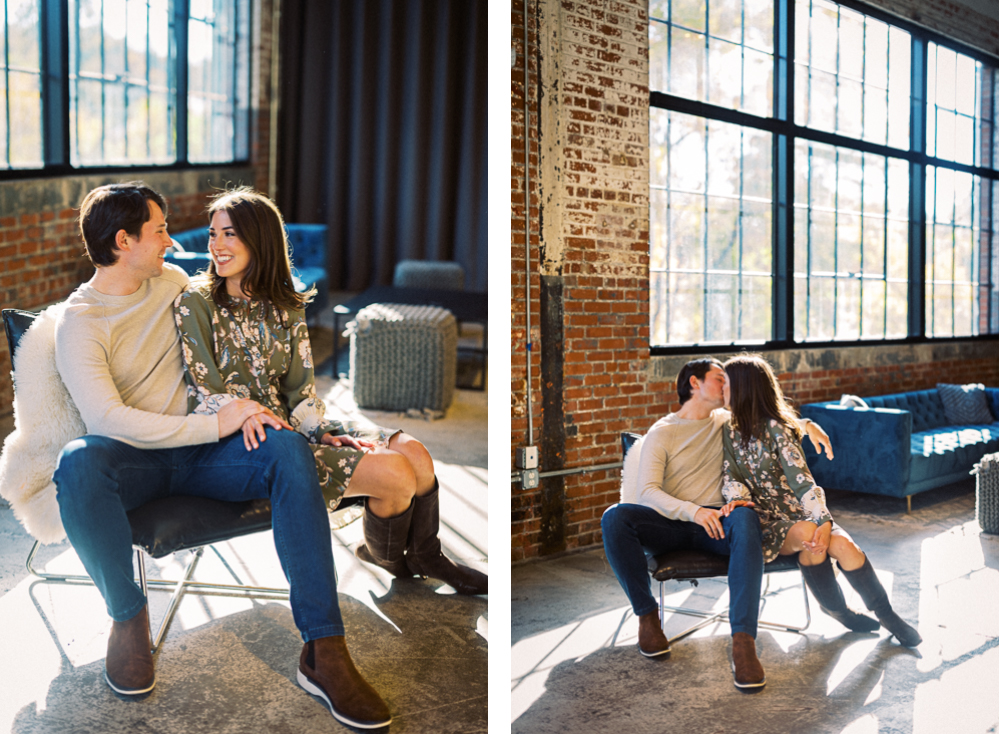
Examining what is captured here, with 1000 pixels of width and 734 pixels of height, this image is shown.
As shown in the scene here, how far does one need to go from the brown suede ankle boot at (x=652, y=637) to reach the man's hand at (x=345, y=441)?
0.89m

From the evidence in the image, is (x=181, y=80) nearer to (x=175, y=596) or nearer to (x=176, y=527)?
(x=176, y=527)

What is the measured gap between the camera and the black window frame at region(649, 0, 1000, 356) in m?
2.05

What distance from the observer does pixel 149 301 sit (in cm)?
163

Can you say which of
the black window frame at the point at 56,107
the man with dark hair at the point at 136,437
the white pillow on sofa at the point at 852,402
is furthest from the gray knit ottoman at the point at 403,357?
the white pillow on sofa at the point at 852,402

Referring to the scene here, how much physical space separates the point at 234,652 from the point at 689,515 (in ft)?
3.75

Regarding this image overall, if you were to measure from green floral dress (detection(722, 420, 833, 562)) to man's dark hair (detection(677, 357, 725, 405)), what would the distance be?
141 millimetres

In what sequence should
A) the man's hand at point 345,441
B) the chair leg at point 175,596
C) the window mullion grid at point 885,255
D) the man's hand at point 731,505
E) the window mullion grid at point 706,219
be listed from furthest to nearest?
the window mullion grid at point 885,255
the window mullion grid at point 706,219
the man's hand at point 731,505
the man's hand at point 345,441
the chair leg at point 175,596

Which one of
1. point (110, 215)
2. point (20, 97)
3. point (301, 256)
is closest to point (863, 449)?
point (301, 256)

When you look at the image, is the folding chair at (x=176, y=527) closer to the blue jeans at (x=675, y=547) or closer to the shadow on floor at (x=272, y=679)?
the shadow on floor at (x=272, y=679)

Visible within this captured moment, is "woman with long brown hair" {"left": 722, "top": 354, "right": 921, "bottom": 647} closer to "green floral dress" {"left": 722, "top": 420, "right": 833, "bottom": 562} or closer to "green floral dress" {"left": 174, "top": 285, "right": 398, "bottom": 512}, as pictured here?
"green floral dress" {"left": 722, "top": 420, "right": 833, "bottom": 562}

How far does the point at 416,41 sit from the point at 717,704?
3691 millimetres

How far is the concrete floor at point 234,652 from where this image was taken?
164 cm

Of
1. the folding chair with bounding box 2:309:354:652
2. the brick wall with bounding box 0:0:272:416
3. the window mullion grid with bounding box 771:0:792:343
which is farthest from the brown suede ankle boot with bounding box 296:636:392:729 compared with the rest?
the window mullion grid with bounding box 771:0:792:343

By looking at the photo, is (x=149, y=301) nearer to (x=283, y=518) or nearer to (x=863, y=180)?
(x=283, y=518)
